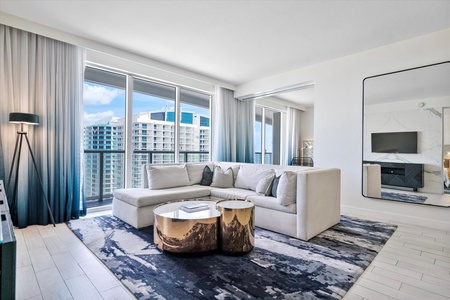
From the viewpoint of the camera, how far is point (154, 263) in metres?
2.10

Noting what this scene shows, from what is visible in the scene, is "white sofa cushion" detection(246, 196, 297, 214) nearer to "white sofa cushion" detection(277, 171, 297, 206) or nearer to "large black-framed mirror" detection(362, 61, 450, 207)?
"white sofa cushion" detection(277, 171, 297, 206)

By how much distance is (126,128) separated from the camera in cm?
420

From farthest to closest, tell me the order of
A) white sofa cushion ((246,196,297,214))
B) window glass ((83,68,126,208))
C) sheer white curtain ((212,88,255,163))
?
sheer white curtain ((212,88,255,163))
window glass ((83,68,126,208))
white sofa cushion ((246,196,297,214))

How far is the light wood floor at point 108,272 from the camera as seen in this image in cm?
169

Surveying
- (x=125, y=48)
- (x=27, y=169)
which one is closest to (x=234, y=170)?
(x=125, y=48)

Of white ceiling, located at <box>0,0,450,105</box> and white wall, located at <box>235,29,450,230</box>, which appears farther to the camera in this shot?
white wall, located at <box>235,29,450,230</box>

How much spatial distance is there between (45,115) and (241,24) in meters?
2.92

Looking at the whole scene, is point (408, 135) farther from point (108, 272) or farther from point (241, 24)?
point (108, 272)

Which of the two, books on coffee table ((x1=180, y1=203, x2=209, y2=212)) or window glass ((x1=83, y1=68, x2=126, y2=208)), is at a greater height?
window glass ((x1=83, y1=68, x2=126, y2=208))

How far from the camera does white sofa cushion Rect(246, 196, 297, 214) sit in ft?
9.09

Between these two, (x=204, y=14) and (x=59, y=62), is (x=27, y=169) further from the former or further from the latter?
(x=204, y=14)

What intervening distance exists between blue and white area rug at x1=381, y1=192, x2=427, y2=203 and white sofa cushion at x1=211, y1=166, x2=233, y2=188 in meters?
2.39

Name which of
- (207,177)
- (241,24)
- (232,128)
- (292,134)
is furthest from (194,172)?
(292,134)

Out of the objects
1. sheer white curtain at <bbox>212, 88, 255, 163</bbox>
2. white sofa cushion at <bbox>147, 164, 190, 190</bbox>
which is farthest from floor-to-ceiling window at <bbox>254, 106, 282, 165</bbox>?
white sofa cushion at <bbox>147, 164, 190, 190</bbox>
